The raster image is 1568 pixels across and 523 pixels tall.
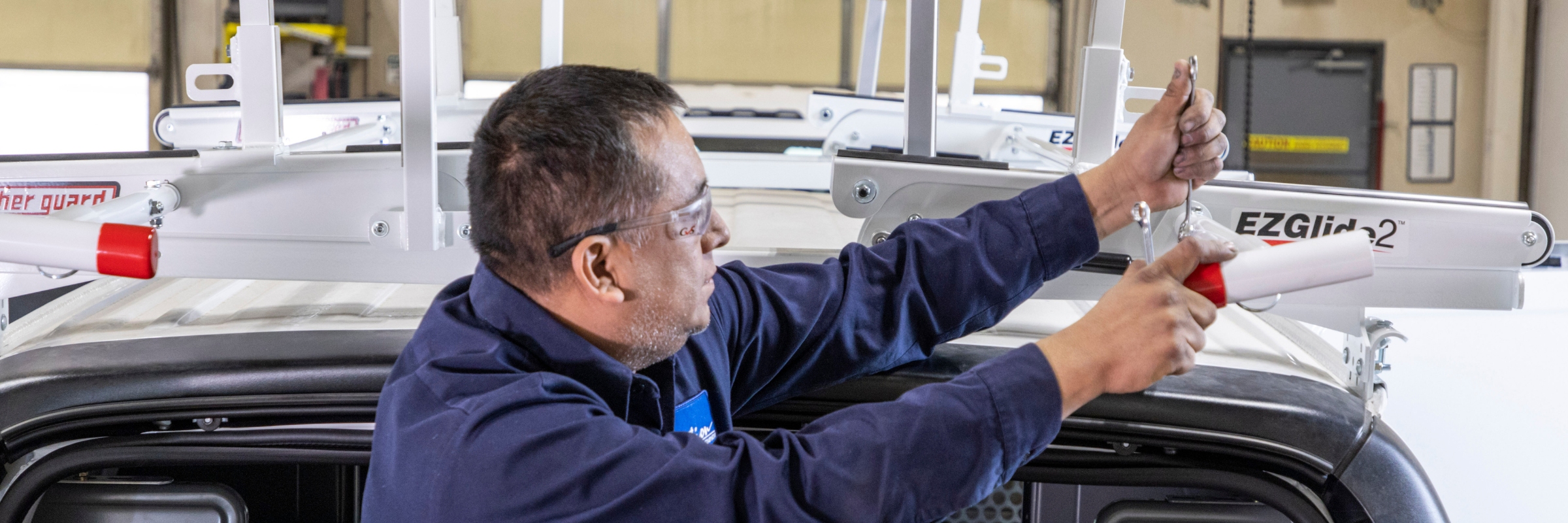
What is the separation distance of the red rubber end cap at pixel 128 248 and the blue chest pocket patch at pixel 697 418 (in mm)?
585

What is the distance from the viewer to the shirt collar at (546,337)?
1.07 metres

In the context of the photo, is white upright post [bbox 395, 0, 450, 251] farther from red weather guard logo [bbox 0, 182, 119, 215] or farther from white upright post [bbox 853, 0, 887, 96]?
white upright post [bbox 853, 0, 887, 96]

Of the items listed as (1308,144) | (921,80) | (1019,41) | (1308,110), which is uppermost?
(1019,41)

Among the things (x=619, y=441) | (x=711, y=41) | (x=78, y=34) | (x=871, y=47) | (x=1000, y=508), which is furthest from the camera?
(x=711, y=41)

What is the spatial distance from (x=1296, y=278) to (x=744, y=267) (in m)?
0.70

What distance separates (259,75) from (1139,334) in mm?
1274

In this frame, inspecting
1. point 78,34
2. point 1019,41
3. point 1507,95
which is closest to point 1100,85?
point 1019,41

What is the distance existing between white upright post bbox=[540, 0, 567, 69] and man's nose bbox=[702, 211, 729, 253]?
136cm

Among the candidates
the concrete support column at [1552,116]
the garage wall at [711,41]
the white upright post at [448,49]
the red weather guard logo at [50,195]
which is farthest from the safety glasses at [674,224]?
the concrete support column at [1552,116]

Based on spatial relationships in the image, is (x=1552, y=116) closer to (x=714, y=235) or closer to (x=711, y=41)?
(x=711, y=41)

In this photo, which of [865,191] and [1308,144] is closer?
[865,191]

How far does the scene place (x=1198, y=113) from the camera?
1.25 m

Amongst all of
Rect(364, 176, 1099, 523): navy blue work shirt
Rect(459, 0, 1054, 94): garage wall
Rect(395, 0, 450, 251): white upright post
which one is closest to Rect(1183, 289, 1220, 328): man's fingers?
Rect(364, 176, 1099, 523): navy blue work shirt

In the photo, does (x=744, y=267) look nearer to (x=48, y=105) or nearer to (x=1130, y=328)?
(x=1130, y=328)
